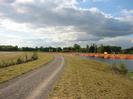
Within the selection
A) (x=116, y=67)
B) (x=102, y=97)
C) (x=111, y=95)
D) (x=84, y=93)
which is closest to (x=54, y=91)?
(x=84, y=93)

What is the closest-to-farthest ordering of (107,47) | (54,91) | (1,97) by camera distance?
1. (1,97)
2. (54,91)
3. (107,47)

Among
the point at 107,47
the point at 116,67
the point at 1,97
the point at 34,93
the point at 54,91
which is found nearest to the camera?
the point at 1,97

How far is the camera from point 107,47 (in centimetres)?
17688

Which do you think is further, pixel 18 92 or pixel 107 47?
pixel 107 47

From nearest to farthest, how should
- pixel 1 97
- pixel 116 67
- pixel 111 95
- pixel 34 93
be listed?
pixel 1 97
pixel 34 93
pixel 111 95
pixel 116 67

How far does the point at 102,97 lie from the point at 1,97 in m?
6.97

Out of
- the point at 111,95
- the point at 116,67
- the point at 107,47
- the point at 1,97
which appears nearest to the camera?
the point at 1,97

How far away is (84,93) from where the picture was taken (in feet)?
51.1

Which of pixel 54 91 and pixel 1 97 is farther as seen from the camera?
pixel 54 91

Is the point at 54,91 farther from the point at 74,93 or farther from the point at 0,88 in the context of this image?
the point at 0,88

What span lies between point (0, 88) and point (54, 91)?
12.7ft

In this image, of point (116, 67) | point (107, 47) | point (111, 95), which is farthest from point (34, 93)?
point (107, 47)

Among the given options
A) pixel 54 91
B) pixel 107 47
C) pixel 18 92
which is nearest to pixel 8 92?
pixel 18 92

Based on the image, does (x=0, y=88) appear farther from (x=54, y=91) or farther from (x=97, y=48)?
(x=97, y=48)
